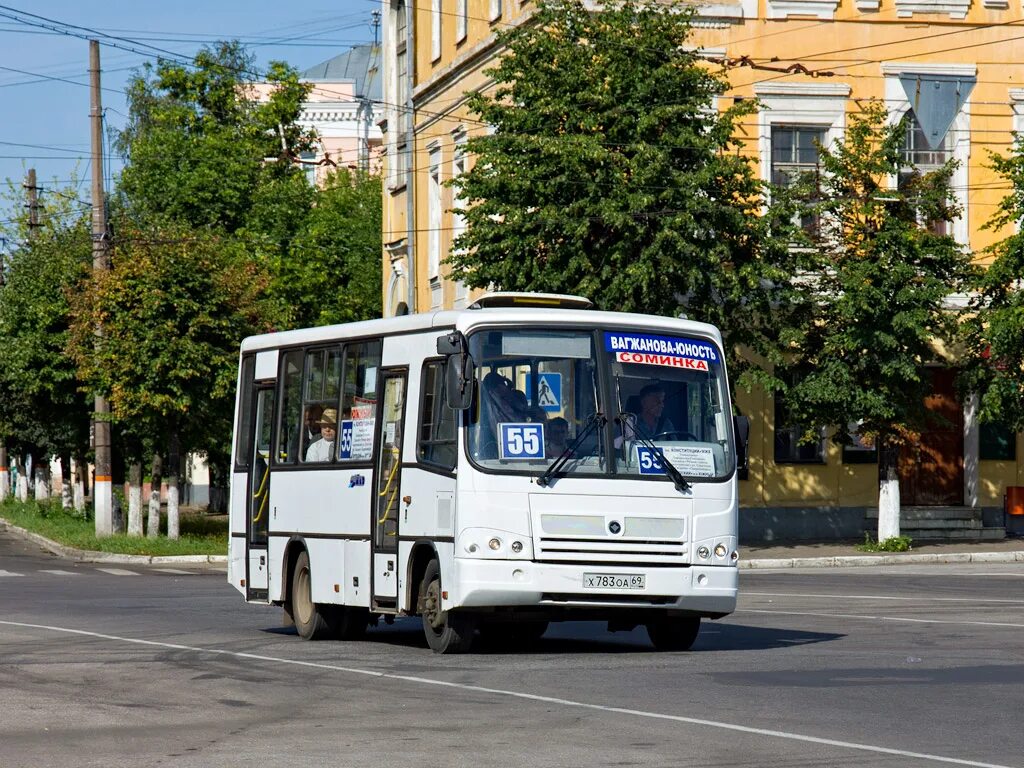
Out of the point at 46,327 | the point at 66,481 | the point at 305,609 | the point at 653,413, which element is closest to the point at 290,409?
the point at 305,609

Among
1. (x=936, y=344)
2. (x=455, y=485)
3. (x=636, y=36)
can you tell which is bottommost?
(x=455, y=485)

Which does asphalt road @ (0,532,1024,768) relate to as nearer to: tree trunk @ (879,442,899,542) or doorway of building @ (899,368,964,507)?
tree trunk @ (879,442,899,542)

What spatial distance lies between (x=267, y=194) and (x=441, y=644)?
55.5 meters

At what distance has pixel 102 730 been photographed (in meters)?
11.0

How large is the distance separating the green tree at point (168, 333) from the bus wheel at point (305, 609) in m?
23.3

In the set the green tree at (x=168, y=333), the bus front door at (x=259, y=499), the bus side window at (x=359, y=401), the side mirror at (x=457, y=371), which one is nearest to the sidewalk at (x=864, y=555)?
the green tree at (x=168, y=333)

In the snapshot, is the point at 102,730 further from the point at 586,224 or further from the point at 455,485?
the point at 586,224

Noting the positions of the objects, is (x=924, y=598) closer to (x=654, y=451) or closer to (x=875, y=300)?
(x=654, y=451)

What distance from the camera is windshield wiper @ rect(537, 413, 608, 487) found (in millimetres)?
15570

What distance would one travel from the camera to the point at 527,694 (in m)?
12.6

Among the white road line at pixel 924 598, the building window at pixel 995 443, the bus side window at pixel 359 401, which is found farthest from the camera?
the building window at pixel 995 443

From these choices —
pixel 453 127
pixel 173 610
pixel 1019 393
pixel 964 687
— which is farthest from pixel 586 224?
pixel 964 687

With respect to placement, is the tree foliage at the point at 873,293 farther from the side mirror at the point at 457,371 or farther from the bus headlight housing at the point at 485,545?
the bus headlight housing at the point at 485,545

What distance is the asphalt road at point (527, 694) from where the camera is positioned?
9.94 metres
